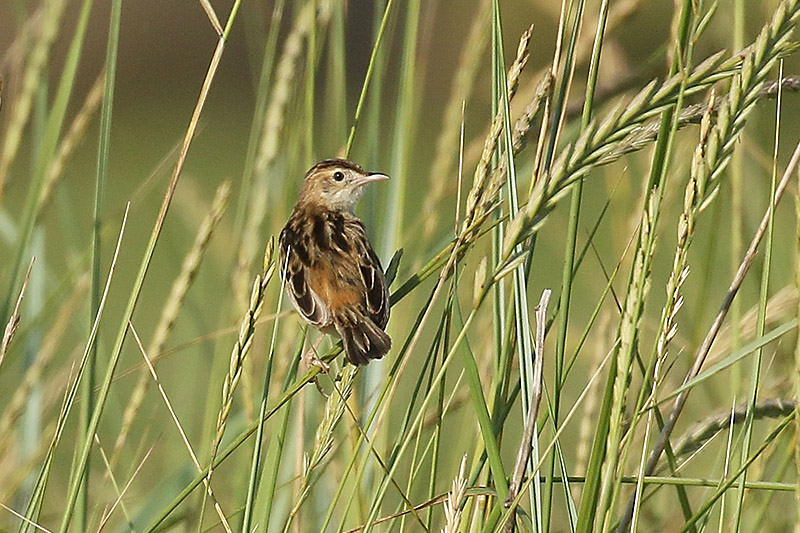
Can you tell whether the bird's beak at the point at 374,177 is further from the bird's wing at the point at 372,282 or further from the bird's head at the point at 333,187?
the bird's head at the point at 333,187

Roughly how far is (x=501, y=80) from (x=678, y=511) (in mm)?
1465

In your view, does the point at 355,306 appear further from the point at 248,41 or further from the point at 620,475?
the point at 620,475

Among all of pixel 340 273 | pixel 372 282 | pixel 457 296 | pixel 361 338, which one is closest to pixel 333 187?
pixel 340 273

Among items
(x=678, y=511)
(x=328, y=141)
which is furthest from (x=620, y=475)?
(x=328, y=141)

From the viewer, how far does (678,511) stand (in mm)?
2812

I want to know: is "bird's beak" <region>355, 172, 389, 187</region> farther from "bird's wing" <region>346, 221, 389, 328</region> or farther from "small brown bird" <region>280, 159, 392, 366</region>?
"bird's wing" <region>346, 221, 389, 328</region>

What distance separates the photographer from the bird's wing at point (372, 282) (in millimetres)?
2963

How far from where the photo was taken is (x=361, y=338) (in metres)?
2.69

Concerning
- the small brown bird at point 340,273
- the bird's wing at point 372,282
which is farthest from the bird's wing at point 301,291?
the bird's wing at point 372,282

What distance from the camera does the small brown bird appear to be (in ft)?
9.21

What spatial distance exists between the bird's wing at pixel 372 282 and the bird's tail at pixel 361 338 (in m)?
0.04

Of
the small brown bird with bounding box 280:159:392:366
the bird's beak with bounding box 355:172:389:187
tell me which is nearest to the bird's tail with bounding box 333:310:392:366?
the small brown bird with bounding box 280:159:392:366

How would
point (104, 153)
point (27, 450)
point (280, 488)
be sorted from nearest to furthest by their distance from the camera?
1. point (104, 153)
2. point (280, 488)
3. point (27, 450)

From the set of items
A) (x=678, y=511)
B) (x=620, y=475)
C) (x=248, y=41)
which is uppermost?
(x=248, y=41)
